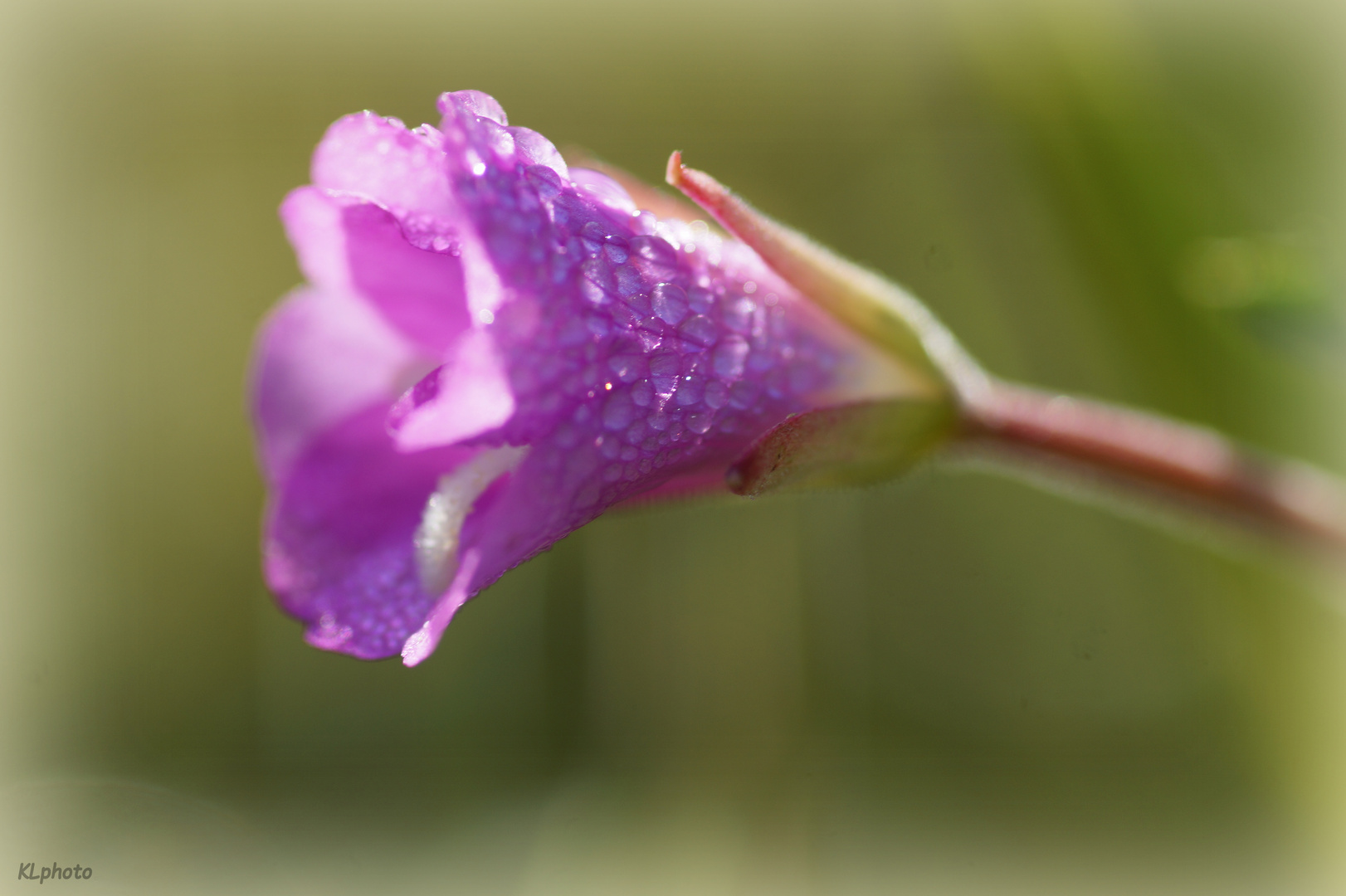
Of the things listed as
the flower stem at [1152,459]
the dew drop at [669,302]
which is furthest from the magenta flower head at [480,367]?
the flower stem at [1152,459]

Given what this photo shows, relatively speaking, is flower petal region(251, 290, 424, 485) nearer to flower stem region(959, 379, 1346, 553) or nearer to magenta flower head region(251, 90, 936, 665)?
magenta flower head region(251, 90, 936, 665)

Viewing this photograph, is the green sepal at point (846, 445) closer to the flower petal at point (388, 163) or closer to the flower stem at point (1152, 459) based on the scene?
the flower stem at point (1152, 459)

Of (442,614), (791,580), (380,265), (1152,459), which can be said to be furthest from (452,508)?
(791,580)

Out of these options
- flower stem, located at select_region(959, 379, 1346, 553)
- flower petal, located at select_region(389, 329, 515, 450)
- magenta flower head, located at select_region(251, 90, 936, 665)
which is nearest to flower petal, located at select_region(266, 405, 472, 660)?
magenta flower head, located at select_region(251, 90, 936, 665)

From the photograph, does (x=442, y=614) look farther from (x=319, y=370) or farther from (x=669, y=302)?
(x=319, y=370)

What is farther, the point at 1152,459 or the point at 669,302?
the point at 1152,459

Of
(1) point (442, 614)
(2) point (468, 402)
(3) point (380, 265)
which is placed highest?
(3) point (380, 265)
